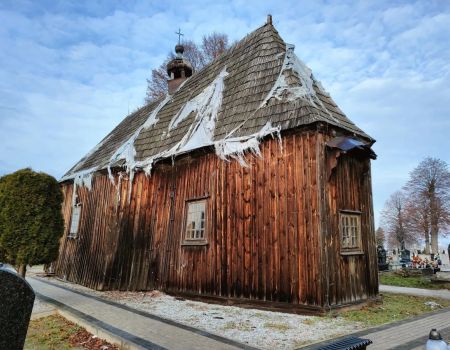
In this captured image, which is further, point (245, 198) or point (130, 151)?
point (130, 151)

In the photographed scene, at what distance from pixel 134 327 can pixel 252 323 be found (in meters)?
2.23

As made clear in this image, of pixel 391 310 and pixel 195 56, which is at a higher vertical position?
pixel 195 56

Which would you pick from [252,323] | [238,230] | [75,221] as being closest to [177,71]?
[75,221]

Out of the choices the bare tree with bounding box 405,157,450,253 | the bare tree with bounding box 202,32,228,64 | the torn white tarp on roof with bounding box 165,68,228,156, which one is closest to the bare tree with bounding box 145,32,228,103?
the bare tree with bounding box 202,32,228,64

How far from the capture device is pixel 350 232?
341 inches

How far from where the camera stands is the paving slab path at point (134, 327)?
5.11m

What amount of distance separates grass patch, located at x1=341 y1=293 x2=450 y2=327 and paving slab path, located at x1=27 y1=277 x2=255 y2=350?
3.35m

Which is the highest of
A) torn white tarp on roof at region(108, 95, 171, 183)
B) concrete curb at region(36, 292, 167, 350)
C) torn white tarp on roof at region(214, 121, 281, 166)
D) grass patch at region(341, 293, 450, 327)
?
torn white tarp on roof at region(108, 95, 171, 183)

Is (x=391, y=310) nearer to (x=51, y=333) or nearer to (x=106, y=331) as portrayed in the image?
(x=106, y=331)

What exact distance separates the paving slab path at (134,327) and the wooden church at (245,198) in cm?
239

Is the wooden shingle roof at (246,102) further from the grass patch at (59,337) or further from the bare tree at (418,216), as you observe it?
the bare tree at (418,216)

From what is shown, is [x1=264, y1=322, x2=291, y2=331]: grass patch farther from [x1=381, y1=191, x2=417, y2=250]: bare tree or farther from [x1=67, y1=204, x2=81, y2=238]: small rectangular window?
[x1=381, y1=191, x2=417, y2=250]: bare tree

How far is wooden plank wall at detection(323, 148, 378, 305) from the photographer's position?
7.63 m

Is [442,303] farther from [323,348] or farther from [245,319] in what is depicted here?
[323,348]
